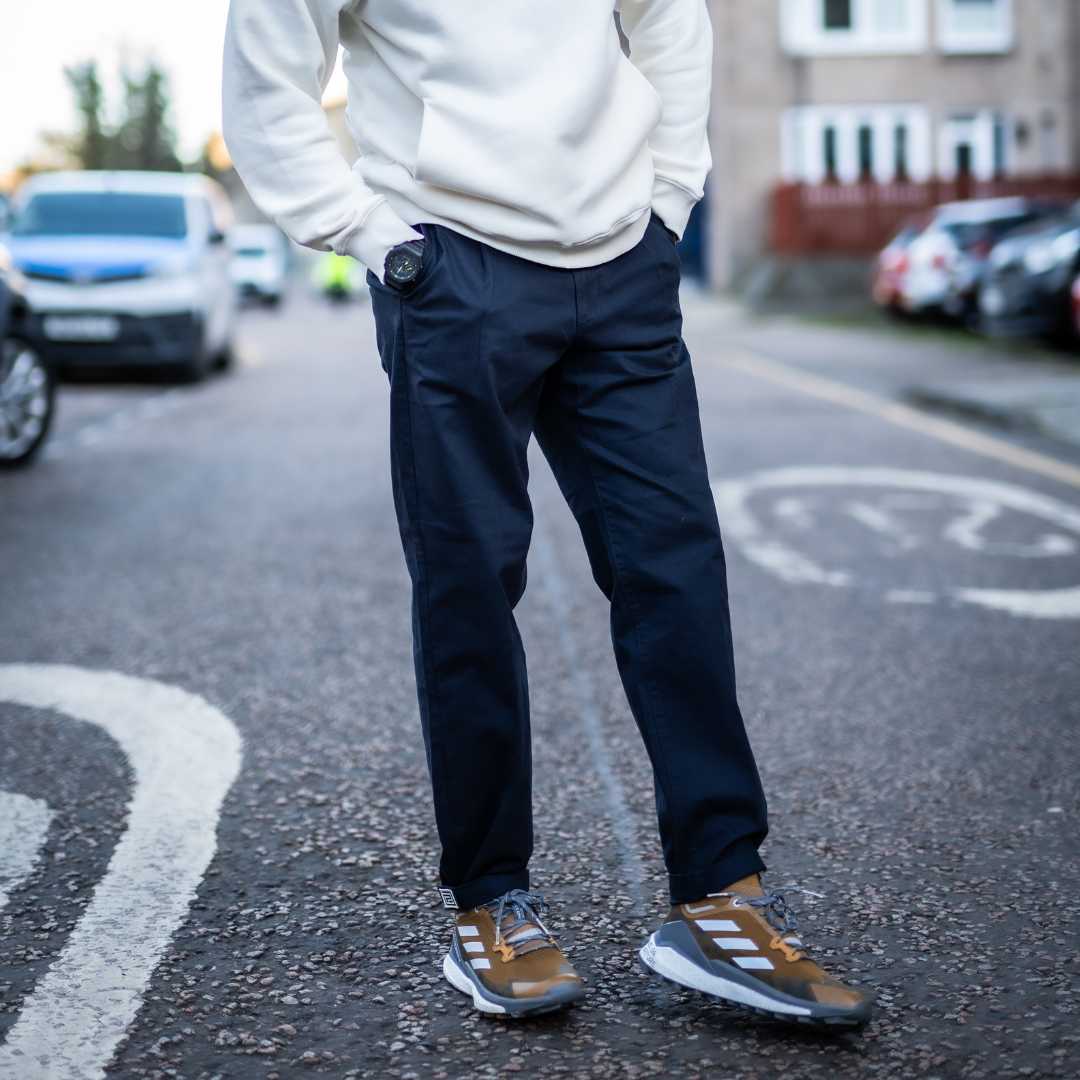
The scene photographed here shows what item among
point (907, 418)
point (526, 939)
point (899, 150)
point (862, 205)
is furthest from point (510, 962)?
point (899, 150)

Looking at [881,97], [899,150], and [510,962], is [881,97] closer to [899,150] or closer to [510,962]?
[899,150]

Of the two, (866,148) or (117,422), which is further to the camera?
(866,148)

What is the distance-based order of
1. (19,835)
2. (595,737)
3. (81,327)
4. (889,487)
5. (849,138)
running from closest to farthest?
(19,835)
(595,737)
(889,487)
(81,327)
(849,138)

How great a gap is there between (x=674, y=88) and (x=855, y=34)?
35.7 meters

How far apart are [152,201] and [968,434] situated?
26.6 ft

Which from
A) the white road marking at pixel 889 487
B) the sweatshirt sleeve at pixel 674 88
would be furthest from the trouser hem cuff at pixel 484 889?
the white road marking at pixel 889 487

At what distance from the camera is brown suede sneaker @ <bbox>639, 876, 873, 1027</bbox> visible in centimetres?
251

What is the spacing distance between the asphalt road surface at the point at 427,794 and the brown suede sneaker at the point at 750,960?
0.04 meters

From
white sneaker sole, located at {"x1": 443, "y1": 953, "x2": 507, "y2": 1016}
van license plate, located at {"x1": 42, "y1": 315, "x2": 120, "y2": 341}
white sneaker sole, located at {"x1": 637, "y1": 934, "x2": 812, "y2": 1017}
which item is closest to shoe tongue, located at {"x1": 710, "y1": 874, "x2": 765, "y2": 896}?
white sneaker sole, located at {"x1": 637, "y1": 934, "x2": 812, "y2": 1017}

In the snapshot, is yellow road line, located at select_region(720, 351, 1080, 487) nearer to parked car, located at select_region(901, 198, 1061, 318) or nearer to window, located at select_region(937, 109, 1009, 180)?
parked car, located at select_region(901, 198, 1061, 318)

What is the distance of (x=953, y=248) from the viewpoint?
2195 centimetres

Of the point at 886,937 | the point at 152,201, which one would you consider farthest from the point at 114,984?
the point at 152,201

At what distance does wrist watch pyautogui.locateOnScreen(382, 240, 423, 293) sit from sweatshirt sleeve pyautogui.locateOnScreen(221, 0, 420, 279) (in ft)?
0.06

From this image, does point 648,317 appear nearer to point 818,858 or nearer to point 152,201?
point 818,858
